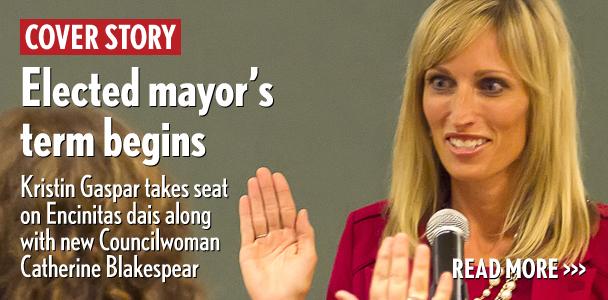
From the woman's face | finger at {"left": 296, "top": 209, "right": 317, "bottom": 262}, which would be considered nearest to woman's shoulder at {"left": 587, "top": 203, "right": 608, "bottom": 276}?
the woman's face

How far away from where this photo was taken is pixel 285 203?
1.79 meters

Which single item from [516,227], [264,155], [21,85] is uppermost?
[21,85]

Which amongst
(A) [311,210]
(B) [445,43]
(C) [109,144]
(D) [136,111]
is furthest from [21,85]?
(B) [445,43]

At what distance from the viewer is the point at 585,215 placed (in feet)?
5.99

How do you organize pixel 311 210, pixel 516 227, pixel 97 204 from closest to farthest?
pixel 97 204 < pixel 516 227 < pixel 311 210

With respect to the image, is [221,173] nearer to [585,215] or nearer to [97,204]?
[97,204]

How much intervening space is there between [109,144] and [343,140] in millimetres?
435

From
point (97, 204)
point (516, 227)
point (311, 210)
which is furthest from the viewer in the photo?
point (311, 210)

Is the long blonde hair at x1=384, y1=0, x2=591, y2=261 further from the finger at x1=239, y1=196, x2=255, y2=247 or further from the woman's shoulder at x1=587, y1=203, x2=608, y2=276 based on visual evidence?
the finger at x1=239, y1=196, x2=255, y2=247

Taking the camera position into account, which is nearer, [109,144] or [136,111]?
[109,144]

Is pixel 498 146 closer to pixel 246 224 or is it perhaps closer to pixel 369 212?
pixel 369 212

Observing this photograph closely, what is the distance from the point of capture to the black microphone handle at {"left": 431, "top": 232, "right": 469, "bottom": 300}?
152cm

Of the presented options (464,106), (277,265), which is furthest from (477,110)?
(277,265)

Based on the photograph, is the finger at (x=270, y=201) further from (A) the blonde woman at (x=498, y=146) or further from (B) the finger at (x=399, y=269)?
(B) the finger at (x=399, y=269)
